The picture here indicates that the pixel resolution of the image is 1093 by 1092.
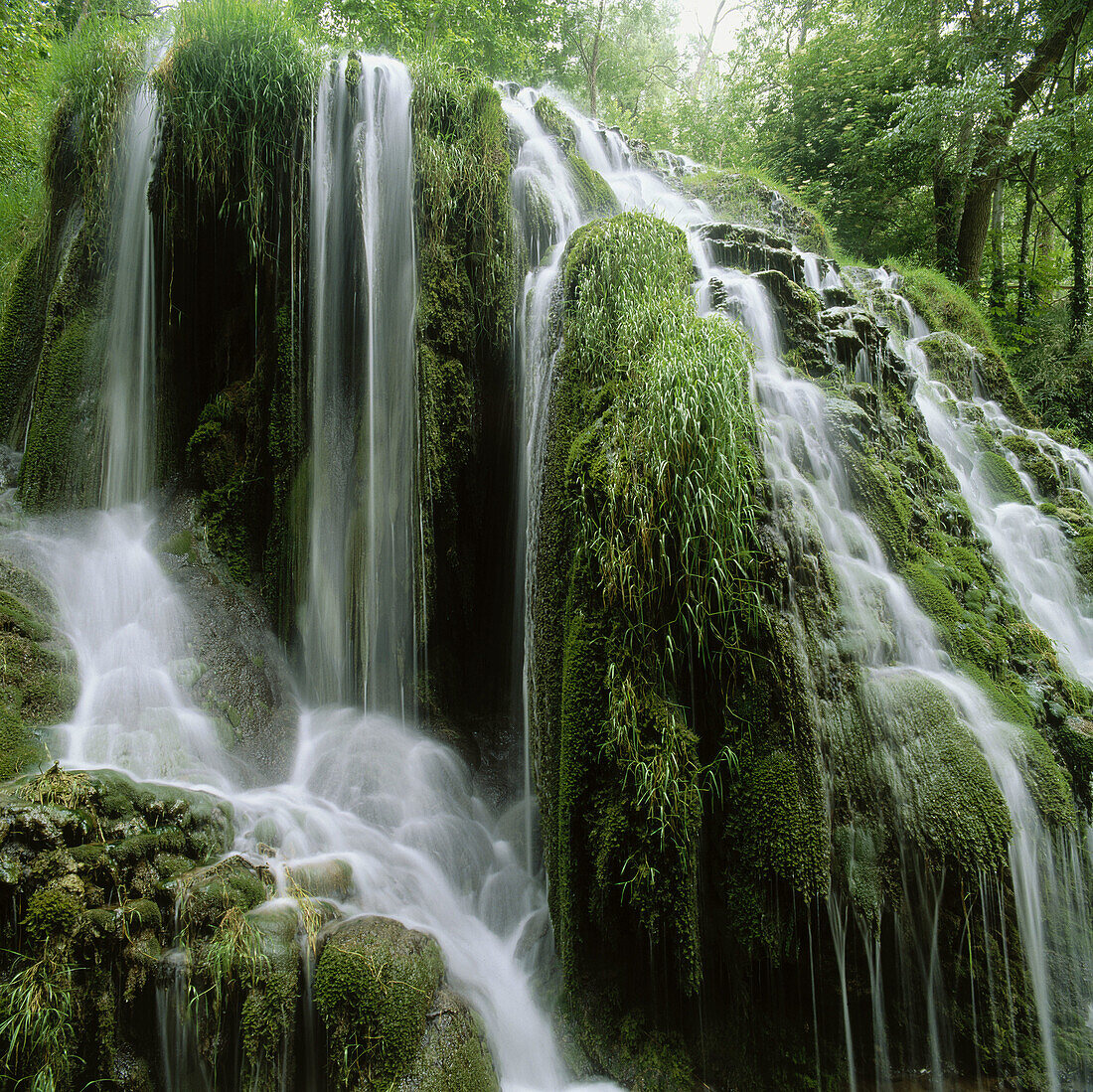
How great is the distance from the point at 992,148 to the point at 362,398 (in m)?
11.5

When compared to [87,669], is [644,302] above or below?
above

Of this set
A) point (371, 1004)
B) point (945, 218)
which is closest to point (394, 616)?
point (371, 1004)

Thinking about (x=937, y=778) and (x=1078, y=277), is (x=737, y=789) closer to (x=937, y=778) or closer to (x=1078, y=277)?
(x=937, y=778)

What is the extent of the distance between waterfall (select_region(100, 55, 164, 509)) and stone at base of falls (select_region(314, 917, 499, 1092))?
4778mm

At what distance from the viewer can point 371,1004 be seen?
3043 millimetres

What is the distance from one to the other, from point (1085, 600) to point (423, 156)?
23.3 feet

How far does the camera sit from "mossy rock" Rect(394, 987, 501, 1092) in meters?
3.00

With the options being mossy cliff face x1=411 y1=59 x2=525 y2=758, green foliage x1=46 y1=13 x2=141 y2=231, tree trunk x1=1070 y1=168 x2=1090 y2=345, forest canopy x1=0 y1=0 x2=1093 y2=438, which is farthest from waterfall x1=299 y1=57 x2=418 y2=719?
tree trunk x1=1070 y1=168 x2=1090 y2=345

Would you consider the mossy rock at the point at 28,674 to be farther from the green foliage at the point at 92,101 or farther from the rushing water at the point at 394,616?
the green foliage at the point at 92,101

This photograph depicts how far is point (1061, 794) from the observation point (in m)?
3.66

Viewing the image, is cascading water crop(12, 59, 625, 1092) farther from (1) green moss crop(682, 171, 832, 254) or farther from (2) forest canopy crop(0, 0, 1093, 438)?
(1) green moss crop(682, 171, 832, 254)

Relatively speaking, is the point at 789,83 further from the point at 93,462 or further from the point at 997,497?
the point at 93,462

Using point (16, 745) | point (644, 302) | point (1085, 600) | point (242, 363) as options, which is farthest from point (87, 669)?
point (1085, 600)

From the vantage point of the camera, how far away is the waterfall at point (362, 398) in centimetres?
568
